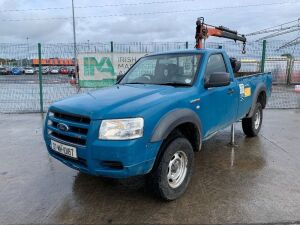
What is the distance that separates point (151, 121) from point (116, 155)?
53 centimetres

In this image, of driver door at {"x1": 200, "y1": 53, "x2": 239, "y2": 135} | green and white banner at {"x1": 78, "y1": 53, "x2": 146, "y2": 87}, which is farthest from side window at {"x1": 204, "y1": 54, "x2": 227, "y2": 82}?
green and white banner at {"x1": 78, "y1": 53, "x2": 146, "y2": 87}

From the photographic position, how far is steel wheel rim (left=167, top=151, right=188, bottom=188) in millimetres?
4043

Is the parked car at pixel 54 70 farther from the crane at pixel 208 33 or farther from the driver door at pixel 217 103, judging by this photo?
the driver door at pixel 217 103

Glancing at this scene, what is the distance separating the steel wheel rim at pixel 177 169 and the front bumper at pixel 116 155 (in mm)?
531

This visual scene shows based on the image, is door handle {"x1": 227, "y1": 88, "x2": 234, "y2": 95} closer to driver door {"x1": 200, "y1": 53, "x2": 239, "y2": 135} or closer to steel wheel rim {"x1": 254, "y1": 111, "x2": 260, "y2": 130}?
driver door {"x1": 200, "y1": 53, "x2": 239, "y2": 135}

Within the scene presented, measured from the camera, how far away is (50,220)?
11.8 feet

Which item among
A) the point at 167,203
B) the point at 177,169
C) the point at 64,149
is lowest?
the point at 167,203

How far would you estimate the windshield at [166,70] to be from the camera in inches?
185

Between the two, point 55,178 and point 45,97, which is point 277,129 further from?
point 45,97

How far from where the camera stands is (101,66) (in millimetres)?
10320

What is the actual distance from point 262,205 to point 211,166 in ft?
4.80

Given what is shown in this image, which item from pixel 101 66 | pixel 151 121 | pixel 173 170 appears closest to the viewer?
pixel 151 121

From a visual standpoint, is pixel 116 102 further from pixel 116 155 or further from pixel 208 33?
pixel 208 33

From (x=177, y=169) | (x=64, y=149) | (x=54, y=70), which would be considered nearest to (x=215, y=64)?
(x=177, y=169)
